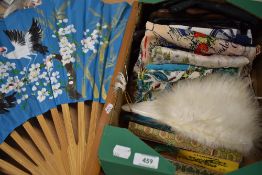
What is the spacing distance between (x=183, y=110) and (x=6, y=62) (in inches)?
30.1

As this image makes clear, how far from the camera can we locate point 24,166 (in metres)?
1.00

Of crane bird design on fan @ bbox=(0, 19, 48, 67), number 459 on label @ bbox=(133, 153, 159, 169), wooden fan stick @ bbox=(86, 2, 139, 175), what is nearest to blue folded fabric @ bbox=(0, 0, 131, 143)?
crane bird design on fan @ bbox=(0, 19, 48, 67)

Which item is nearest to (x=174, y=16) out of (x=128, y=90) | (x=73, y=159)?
(x=128, y=90)

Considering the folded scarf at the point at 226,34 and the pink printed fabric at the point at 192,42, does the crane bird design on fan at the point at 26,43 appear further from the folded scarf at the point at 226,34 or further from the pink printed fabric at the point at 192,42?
the folded scarf at the point at 226,34

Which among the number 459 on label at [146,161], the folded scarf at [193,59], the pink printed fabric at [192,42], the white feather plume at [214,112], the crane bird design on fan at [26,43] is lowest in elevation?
the number 459 on label at [146,161]

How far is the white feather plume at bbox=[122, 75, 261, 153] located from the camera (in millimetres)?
794

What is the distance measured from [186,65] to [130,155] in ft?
1.09

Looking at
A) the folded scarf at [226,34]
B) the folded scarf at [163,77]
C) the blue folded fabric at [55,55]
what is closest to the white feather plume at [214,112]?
the folded scarf at [163,77]

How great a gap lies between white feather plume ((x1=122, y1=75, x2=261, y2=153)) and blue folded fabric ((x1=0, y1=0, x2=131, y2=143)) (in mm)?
351

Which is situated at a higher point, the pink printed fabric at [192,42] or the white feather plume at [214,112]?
the pink printed fabric at [192,42]

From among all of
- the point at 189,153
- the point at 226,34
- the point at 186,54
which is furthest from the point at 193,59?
the point at 189,153

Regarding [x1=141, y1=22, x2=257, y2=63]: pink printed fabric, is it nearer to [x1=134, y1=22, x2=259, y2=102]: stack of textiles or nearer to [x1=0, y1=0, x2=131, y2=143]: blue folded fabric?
[x1=134, y1=22, x2=259, y2=102]: stack of textiles

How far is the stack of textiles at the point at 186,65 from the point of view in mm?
838

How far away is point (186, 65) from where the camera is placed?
2.87ft
